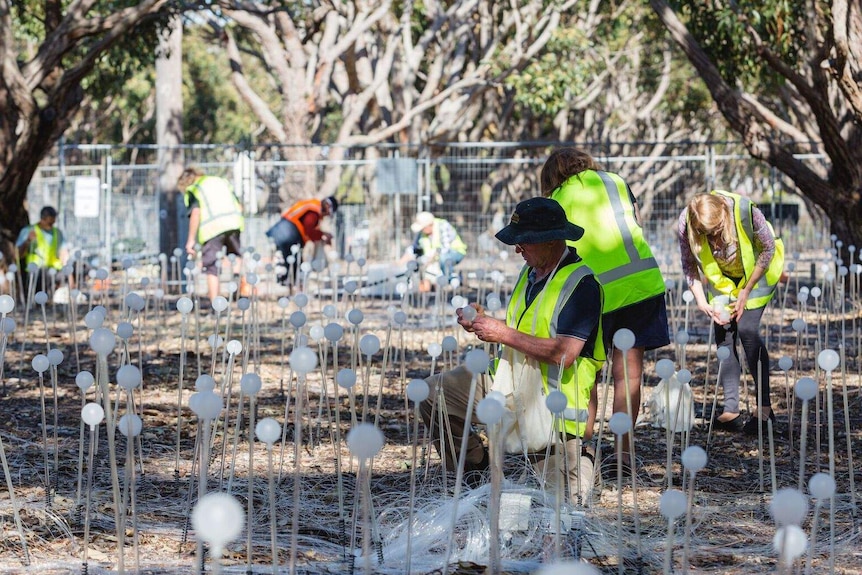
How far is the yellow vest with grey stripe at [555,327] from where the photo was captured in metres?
4.53

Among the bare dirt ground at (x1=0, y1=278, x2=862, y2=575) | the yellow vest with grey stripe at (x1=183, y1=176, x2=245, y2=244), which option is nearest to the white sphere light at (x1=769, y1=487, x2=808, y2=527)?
the bare dirt ground at (x1=0, y1=278, x2=862, y2=575)

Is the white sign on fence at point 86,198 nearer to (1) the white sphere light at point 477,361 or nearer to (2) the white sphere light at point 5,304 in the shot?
(2) the white sphere light at point 5,304

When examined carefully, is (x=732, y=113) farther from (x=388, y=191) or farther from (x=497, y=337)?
(x=497, y=337)

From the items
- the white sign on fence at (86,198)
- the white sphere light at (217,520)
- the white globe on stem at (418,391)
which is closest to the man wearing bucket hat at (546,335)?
the white globe on stem at (418,391)

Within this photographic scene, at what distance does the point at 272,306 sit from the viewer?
13734 mm

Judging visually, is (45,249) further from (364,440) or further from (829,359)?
(364,440)

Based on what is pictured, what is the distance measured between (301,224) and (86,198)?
3774mm

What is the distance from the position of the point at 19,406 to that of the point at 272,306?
661 cm

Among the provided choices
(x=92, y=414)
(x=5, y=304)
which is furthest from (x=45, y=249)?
(x=92, y=414)

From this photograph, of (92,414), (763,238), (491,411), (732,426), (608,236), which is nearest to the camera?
(491,411)

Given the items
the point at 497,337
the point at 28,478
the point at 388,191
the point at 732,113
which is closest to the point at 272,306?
the point at 388,191

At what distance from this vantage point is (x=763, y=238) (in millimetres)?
6219

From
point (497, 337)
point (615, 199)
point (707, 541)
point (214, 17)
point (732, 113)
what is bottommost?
point (707, 541)

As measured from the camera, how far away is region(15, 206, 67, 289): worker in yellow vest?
13047mm
